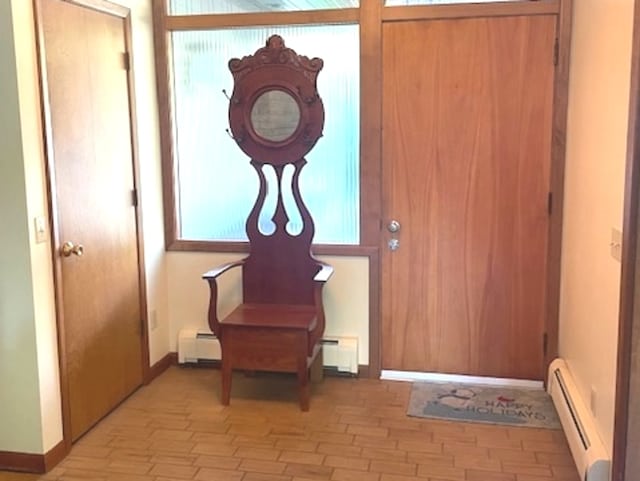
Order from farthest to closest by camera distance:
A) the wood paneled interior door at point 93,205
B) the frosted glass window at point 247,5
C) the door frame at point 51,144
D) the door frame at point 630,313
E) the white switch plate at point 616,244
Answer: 1. the frosted glass window at point 247,5
2. the wood paneled interior door at point 93,205
3. the door frame at point 51,144
4. the white switch plate at point 616,244
5. the door frame at point 630,313

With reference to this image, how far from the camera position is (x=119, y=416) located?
135 inches

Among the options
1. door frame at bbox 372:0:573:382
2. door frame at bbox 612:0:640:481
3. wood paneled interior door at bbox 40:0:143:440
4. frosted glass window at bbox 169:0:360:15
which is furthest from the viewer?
frosted glass window at bbox 169:0:360:15

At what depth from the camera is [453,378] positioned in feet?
12.7

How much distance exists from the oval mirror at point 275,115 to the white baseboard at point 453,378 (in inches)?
59.8

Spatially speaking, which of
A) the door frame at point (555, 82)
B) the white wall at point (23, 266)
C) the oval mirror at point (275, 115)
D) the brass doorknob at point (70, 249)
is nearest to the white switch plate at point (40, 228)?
the white wall at point (23, 266)

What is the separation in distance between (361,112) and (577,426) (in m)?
1.96

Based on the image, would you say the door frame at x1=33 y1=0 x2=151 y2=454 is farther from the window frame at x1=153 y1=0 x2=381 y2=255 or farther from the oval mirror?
the oval mirror

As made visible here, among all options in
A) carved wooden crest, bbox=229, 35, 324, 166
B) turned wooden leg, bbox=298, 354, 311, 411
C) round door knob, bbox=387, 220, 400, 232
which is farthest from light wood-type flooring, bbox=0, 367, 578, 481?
carved wooden crest, bbox=229, 35, 324, 166

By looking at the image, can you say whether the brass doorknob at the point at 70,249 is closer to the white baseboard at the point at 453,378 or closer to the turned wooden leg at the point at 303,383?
the turned wooden leg at the point at 303,383

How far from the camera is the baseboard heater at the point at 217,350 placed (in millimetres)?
3887

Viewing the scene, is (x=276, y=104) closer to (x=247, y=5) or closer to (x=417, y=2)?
(x=247, y=5)

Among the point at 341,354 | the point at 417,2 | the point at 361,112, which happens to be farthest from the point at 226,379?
the point at 417,2

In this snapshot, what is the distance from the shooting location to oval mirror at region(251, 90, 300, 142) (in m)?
3.58

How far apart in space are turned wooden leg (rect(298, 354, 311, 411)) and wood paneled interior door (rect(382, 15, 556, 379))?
2.23ft
